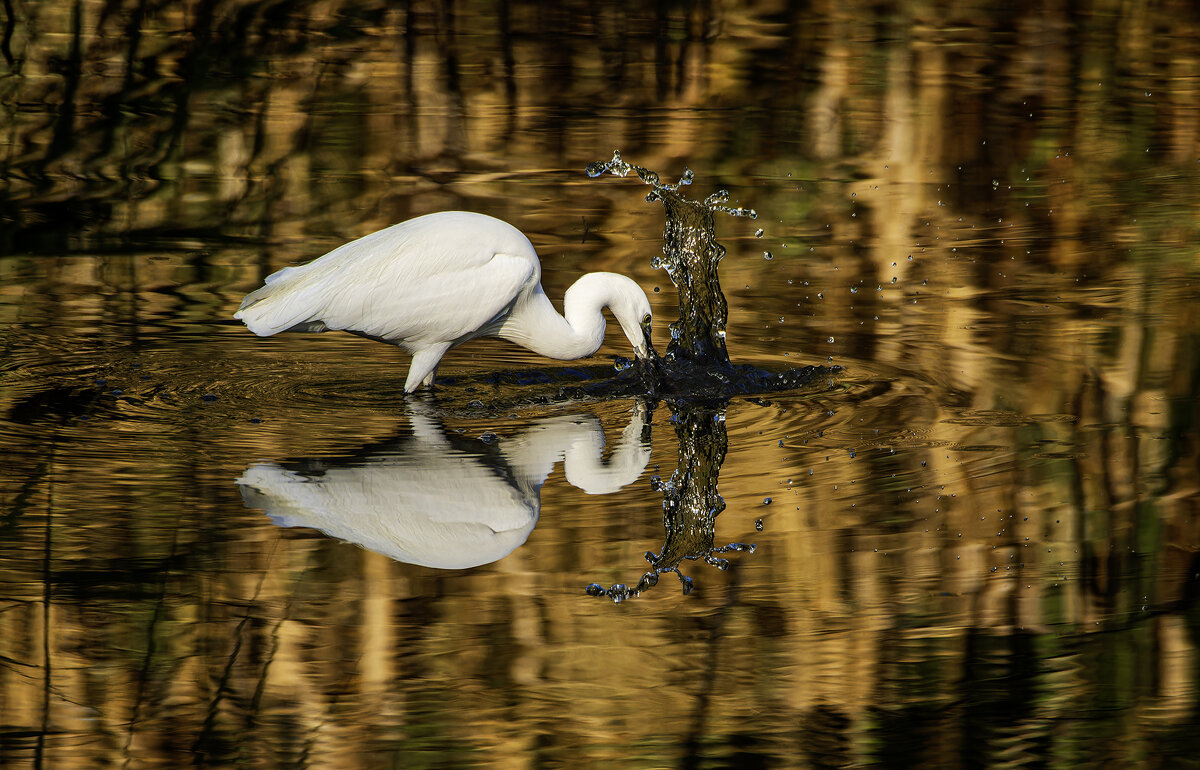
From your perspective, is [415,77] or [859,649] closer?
[859,649]

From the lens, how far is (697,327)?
6562 millimetres

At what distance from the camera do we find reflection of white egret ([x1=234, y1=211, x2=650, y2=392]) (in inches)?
243

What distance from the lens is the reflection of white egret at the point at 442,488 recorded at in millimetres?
4562

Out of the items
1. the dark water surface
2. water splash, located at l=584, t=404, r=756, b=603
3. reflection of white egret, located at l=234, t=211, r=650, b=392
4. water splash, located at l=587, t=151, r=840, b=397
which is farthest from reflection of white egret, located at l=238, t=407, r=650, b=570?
water splash, located at l=587, t=151, r=840, b=397

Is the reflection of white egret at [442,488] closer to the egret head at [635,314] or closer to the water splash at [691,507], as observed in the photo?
the water splash at [691,507]

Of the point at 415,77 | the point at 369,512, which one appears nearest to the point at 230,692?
the point at 369,512

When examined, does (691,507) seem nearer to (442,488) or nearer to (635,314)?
(442,488)

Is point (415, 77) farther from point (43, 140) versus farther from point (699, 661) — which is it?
point (699, 661)

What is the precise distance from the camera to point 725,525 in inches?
186

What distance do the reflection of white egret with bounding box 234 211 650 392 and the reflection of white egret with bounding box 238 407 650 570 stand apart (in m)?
0.57

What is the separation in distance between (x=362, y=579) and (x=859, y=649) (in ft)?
4.44

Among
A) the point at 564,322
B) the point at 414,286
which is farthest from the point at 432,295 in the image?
the point at 564,322

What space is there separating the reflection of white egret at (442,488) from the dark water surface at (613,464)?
0.06 feet

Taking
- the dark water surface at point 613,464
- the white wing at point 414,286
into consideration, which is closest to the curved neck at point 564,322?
the white wing at point 414,286
